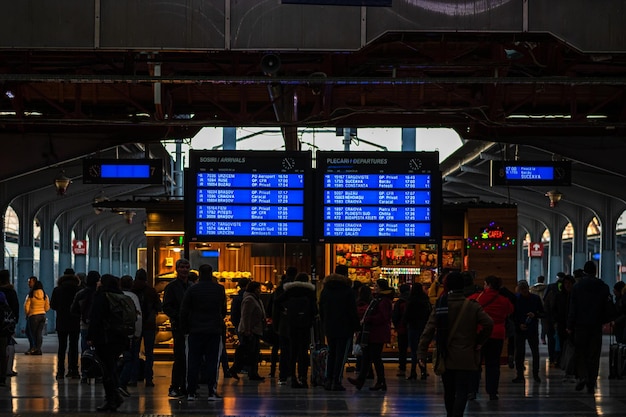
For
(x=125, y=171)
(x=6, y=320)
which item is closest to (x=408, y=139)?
(x=125, y=171)

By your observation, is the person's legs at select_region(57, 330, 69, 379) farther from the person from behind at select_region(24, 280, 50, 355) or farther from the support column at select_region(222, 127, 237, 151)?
the support column at select_region(222, 127, 237, 151)

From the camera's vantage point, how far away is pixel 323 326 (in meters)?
16.8

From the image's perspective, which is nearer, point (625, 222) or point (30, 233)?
point (30, 233)

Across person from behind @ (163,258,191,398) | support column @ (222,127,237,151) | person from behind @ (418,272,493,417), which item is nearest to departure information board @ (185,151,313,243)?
person from behind @ (163,258,191,398)

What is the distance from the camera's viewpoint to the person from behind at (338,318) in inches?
647

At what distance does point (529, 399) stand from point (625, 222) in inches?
1101

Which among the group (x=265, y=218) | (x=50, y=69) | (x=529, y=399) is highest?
(x=50, y=69)

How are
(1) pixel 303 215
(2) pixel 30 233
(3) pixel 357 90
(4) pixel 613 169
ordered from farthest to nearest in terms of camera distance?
1. (2) pixel 30 233
2. (4) pixel 613 169
3. (3) pixel 357 90
4. (1) pixel 303 215

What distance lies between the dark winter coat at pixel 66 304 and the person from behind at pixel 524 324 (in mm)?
6818

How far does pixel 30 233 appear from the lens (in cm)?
3575

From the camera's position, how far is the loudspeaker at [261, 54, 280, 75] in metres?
16.2

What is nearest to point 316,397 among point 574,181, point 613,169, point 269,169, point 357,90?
point 269,169

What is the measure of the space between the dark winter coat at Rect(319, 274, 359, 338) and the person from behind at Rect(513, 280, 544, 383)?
2987 mm

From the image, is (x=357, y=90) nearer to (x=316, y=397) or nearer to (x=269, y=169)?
(x=269, y=169)
